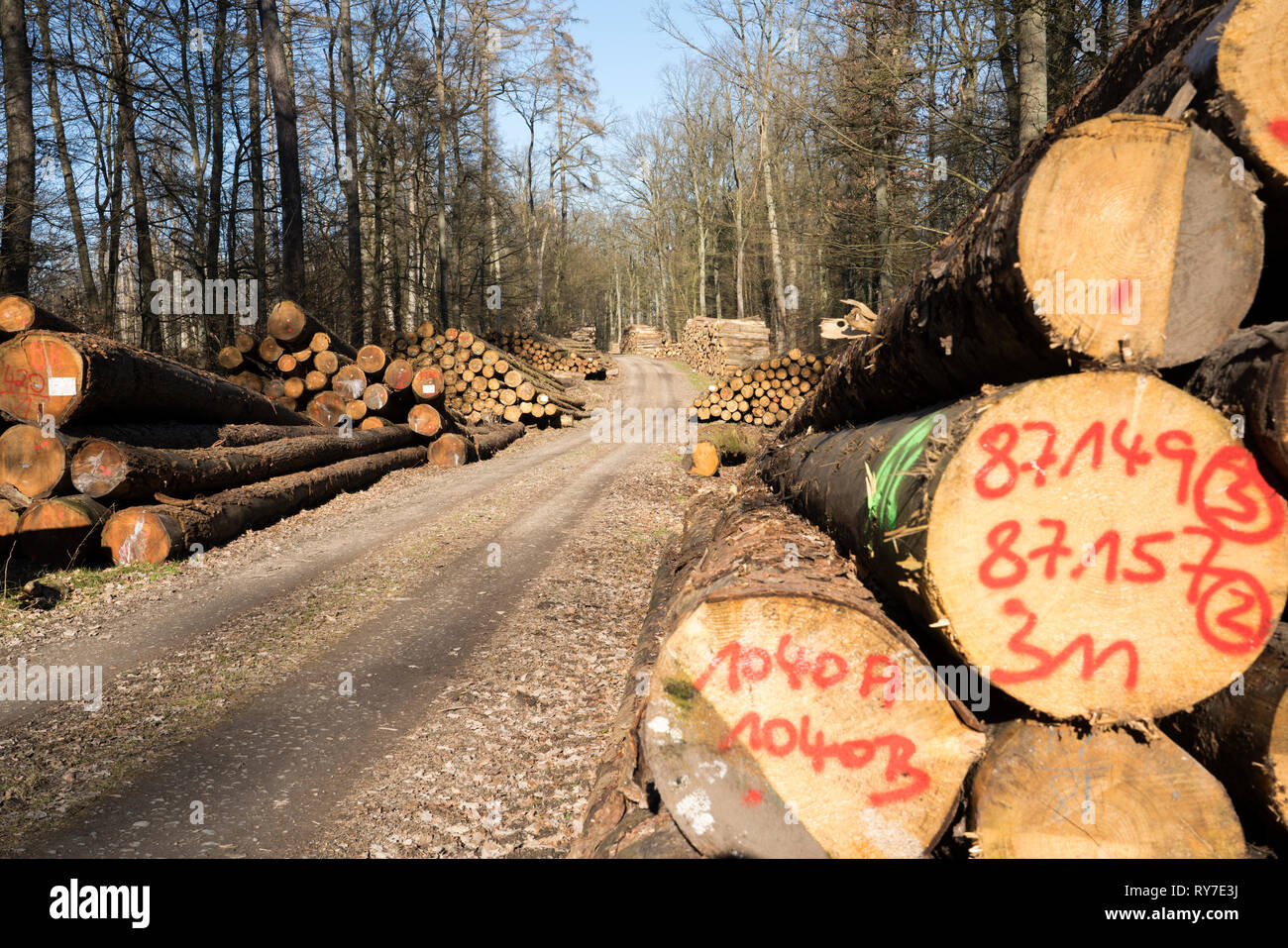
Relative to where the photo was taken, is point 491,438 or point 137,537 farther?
point 491,438

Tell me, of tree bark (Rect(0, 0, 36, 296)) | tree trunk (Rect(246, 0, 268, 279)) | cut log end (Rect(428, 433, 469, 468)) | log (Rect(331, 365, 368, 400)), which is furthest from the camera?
tree trunk (Rect(246, 0, 268, 279))

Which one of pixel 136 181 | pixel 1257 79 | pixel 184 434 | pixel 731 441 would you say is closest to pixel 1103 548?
pixel 1257 79

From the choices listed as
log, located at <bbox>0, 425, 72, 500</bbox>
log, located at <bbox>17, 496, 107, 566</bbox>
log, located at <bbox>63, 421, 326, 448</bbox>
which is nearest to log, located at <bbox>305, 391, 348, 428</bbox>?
log, located at <bbox>63, 421, 326, 448</bbox>

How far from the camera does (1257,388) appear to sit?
6.66ft

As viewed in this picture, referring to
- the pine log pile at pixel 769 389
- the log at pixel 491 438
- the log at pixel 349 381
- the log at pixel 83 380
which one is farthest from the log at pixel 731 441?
the log at pixel 83 380

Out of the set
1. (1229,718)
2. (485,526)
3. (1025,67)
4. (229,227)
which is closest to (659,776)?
(1229,718)

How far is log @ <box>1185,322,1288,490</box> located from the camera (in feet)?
6.55

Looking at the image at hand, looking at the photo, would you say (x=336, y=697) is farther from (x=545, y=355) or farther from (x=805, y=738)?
(x=545, y=355)

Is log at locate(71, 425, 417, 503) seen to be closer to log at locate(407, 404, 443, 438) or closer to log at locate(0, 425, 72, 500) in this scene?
log at locate(0, 425, 72, 500)

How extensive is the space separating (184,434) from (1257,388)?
381 inches

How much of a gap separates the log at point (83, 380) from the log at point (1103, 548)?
26.7ft

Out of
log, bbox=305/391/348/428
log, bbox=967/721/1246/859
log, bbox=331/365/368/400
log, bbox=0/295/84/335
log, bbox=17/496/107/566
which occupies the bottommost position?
log, bbox=967/721/1246/859

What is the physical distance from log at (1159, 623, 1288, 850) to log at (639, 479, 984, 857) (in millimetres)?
806

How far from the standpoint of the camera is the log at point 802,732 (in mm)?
2234
